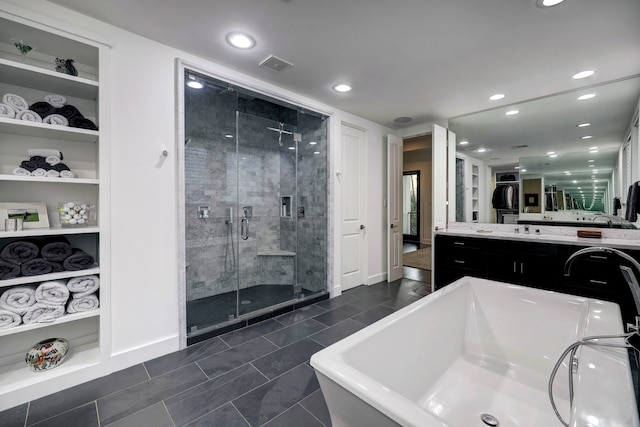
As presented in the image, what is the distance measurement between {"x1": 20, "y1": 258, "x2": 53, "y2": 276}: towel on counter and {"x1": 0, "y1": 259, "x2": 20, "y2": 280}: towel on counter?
3 cm

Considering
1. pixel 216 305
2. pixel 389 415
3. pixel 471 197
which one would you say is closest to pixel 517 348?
pixel 389 415

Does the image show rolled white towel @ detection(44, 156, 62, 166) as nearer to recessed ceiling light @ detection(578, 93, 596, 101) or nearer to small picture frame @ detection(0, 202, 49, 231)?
small picture frame @ detection(0, 202, 49, 231)

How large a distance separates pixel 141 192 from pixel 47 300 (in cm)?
91

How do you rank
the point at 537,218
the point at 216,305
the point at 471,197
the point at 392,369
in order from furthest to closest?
the point at 471,197 → the point at 537,218 → the point at 216,305 → the point at 392,369

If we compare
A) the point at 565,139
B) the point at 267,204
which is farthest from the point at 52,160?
the point at 565,139

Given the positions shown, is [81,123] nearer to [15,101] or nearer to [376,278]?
[15,101]

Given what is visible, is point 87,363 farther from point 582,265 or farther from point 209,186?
point 582,265

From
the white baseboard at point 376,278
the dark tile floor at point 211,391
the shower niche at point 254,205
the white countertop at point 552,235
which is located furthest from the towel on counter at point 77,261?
the white countertop at point 552,235

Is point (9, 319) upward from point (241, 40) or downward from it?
downward

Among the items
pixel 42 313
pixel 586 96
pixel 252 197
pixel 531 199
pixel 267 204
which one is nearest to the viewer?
pixel 42 313

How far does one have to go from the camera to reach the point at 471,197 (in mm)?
3959

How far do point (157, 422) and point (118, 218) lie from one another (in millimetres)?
1390

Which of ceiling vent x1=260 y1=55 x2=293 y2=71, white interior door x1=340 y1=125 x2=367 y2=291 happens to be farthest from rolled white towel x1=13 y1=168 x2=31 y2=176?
white interior door x1=340 y1=125 x2=367 y2=291

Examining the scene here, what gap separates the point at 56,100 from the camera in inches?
75.8
